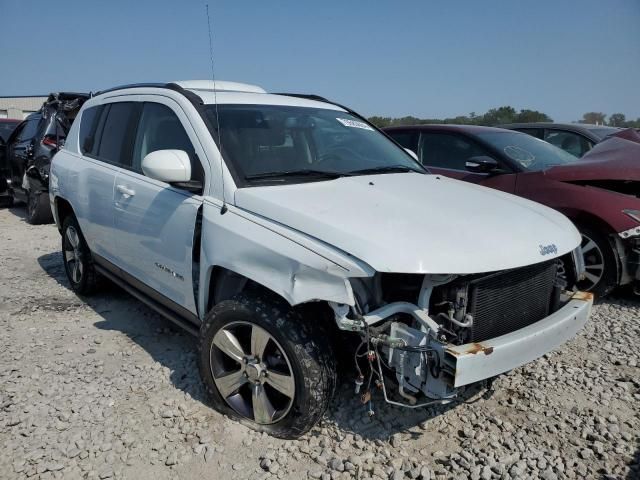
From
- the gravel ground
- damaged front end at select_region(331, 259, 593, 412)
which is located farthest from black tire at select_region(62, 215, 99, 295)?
damaged front end at select_region(331, 259, 593, 412)

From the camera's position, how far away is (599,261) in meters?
A: 4.26

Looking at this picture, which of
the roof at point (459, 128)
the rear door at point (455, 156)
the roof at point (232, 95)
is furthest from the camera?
the roof at point (459, 128)

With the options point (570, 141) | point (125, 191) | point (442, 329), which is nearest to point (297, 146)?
point (125, 191)

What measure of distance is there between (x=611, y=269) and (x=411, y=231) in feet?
9.34

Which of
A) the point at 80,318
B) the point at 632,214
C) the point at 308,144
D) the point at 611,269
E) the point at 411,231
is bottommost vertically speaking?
the point at 80,318

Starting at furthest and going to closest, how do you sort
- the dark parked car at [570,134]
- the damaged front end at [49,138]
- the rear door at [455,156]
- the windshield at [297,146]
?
the damaged front end at [49,138] < the dark parked car at [570,134] < the rear door at [455,156] < the windshield at [297,146]

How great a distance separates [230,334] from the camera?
2.67 metres

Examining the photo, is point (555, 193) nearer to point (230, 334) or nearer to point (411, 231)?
point (411, 231)

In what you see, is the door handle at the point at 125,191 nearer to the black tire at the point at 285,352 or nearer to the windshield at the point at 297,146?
the windshield at the point at 297,146

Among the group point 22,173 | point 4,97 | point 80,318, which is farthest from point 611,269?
point 4,97

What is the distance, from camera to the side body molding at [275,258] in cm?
214

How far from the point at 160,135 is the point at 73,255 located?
83.7 inches

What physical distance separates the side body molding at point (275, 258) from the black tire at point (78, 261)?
88.3 inches

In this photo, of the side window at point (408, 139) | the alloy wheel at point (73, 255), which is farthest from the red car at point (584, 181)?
the alloy wheel at point (73, 255)
